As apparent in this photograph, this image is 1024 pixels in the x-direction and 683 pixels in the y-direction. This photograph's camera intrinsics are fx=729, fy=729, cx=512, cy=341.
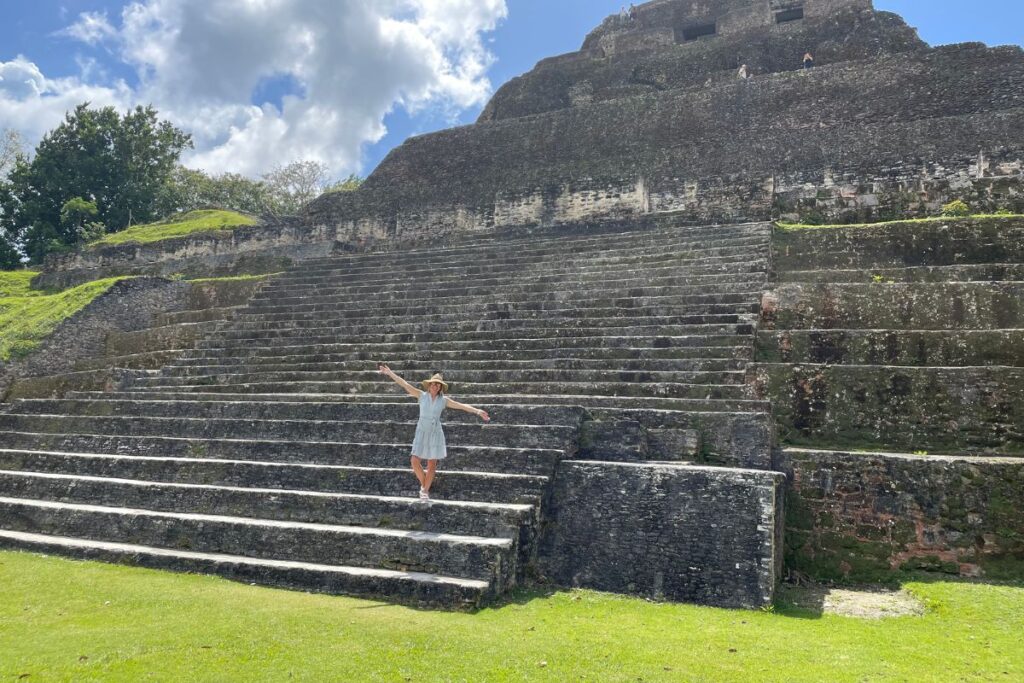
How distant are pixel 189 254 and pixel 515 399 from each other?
12.9m

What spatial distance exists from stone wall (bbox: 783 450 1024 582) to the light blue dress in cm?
290

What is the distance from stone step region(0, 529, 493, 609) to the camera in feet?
15.4

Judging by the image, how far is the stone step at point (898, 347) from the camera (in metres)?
6.68

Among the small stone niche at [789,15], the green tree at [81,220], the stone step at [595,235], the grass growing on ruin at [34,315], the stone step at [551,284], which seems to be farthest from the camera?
the green tree at [81,220]

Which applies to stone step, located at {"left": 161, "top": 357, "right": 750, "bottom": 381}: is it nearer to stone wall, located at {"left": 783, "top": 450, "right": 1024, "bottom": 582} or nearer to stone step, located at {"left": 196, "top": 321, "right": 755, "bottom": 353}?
stone step, located at {"left": 196, "top": 321, "right": 755, "bottom": 353}

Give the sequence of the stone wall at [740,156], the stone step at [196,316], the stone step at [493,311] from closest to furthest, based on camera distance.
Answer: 1. the stone step at [493,311]
2. the stone step at [196,316]
3. the stone wall at [740,156]

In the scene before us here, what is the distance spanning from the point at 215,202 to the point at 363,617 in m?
33.3

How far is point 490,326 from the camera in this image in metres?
9.80

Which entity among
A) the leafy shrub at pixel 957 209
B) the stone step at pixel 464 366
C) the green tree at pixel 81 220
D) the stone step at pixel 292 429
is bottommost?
the stone step at pixel 292 429

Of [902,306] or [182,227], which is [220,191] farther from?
[902,306]

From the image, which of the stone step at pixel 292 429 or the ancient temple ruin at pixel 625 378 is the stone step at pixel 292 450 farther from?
the stone step at pixel 292 429

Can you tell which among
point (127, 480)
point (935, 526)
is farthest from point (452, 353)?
point (935, 526)

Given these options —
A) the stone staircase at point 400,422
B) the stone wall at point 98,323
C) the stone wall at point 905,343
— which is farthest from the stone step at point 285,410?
the stone wall at point 905,343

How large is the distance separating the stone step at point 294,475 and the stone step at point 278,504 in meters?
0.13
